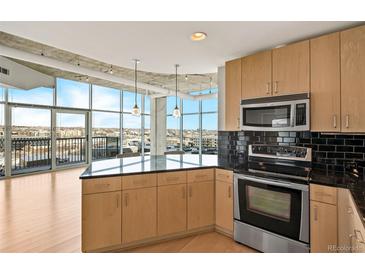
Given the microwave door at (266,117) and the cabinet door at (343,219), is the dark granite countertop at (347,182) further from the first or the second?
the microwave door at (266,117)

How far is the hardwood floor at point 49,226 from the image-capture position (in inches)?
98.0

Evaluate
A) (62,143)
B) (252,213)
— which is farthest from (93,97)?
(252,213)

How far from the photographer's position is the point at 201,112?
8.77 metres

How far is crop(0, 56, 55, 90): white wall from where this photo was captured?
16.8 ft

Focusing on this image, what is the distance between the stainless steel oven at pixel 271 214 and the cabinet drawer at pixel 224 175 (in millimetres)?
102

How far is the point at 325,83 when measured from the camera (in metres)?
2.29

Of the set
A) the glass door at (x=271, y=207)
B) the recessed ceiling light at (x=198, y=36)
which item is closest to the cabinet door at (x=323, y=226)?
the glass door at (x=271, y=207)

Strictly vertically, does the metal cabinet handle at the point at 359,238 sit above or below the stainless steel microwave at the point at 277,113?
below

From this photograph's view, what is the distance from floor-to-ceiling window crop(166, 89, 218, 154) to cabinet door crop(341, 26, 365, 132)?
19.6 feet

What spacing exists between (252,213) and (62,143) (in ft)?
22.8

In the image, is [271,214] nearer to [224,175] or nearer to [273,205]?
[273,205]
